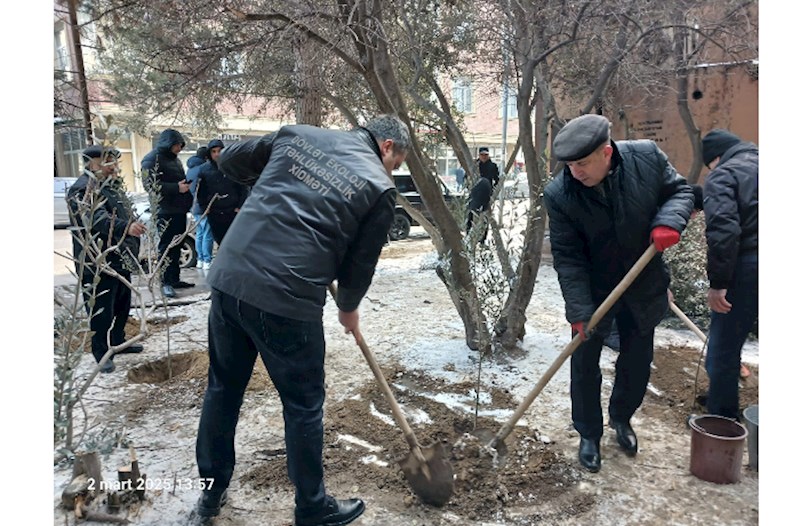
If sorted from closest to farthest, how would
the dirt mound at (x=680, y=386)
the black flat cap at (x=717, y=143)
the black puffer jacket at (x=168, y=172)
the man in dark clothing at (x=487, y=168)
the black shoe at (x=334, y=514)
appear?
the black shoe at (x=334, y=514)
the black flat cap at (x=717, y=143)
the dirt mound at (x=680, y=386)
the black puffer jacket at (x=168, y=172)
the man in dark clothing at (x=487, y=168)

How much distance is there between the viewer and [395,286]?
713cm

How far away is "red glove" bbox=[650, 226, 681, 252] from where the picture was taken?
2521 millimetres

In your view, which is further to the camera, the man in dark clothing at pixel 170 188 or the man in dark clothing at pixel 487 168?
the man in dark clothing at pixel 487 168

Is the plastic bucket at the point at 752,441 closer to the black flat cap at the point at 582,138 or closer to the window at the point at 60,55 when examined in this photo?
the black flat cap at the point at 582,138

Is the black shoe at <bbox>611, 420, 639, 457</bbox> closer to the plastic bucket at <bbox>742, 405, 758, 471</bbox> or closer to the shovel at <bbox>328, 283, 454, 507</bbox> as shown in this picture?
the plastic bucket at <bbox>742, 405, 758, 471</bbox>

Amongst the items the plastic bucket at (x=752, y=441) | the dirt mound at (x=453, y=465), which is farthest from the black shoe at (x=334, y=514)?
the plastic bucket at (x=752, y=441)

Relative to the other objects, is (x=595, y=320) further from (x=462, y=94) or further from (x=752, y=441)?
(x=462, y=94)

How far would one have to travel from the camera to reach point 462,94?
450 inches

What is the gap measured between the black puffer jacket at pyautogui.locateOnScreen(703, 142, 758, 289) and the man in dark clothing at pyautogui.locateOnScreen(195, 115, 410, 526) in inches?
69.1

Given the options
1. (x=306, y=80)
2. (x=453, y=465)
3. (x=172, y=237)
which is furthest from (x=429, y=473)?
(x=172, y=237)

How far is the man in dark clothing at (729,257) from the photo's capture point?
2.93 meters

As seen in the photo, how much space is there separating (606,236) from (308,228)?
1450mm

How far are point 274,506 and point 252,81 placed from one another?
5210 mm

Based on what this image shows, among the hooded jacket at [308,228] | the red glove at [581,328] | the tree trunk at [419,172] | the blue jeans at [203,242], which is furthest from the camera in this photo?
the blue jeans at [203,242]
